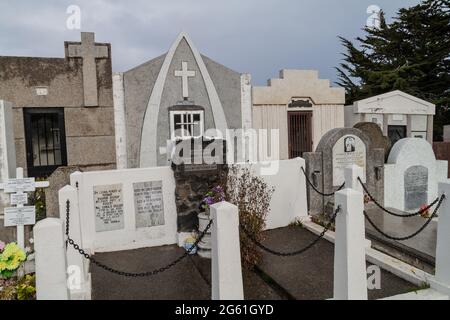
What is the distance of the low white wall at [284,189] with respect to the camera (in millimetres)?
7375

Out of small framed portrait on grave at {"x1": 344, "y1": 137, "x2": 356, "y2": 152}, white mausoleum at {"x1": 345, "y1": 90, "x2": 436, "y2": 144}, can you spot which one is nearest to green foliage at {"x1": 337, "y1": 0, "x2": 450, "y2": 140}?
white mausoleum at {"x1": 345, "y1": 90, "x2": 436, "y2": 144}

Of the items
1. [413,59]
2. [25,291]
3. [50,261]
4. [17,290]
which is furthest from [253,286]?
[413,59]

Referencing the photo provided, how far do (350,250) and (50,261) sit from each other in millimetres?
3153

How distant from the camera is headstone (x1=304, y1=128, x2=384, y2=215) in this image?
8031mm

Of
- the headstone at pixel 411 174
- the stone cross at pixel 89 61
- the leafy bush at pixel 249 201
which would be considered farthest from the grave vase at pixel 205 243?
the stone cross at pixel 89 61

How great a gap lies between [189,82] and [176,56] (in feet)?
2.96

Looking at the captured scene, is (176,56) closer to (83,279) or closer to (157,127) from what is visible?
(157,127)

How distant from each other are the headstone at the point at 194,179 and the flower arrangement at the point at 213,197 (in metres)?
0.27

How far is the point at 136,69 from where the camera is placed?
33.6 feet

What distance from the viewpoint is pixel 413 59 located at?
20031mm

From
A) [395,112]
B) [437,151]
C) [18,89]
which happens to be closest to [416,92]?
[437,151]

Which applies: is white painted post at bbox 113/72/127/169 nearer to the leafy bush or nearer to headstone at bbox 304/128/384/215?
the leafy bush

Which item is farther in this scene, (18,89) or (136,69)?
(136,69)

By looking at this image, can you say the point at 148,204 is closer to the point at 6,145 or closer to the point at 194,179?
the point at 194,179
